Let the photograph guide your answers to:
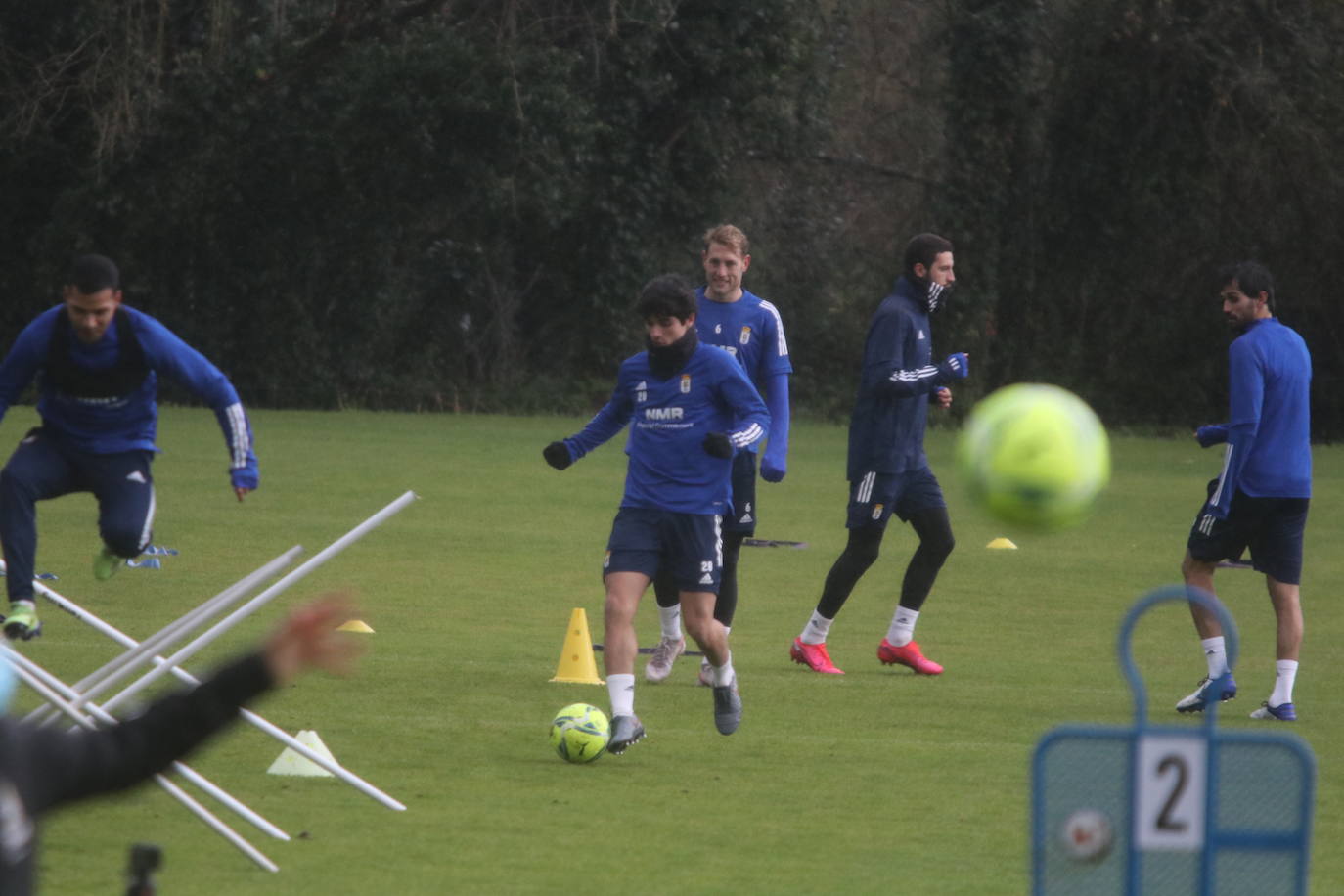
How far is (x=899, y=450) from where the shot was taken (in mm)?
11070

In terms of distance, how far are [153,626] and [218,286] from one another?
2380cm

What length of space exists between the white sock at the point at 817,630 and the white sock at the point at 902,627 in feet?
1.22

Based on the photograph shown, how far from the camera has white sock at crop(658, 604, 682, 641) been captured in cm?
1090

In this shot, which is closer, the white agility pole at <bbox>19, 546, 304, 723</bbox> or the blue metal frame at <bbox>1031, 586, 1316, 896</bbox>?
the blue metal frame at <bbox>1031, 586, 1316, 896</bbox>

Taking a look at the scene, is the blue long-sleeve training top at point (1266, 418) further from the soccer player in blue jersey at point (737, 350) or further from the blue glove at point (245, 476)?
the blue glove at point (245, 476)

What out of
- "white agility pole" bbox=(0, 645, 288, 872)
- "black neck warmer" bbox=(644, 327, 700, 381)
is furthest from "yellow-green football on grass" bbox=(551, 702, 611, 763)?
"white agility pole" bbox=(0, 645, 288, 872)

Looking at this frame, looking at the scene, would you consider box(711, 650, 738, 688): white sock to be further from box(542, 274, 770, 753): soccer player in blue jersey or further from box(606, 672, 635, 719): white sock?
box(606, 672, 635, 719): white sock

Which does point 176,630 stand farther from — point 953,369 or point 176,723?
point 953,369

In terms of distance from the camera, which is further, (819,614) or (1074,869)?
(819,614)

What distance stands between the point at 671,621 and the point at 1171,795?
21.7 feet

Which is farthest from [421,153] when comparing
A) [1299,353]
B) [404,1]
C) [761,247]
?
[1299,353]

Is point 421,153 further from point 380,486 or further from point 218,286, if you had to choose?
point 380,486

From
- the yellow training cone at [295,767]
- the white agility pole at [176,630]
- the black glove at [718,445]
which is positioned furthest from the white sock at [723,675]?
the white agility pole at [176,630]

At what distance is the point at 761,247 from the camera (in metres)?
39.9
